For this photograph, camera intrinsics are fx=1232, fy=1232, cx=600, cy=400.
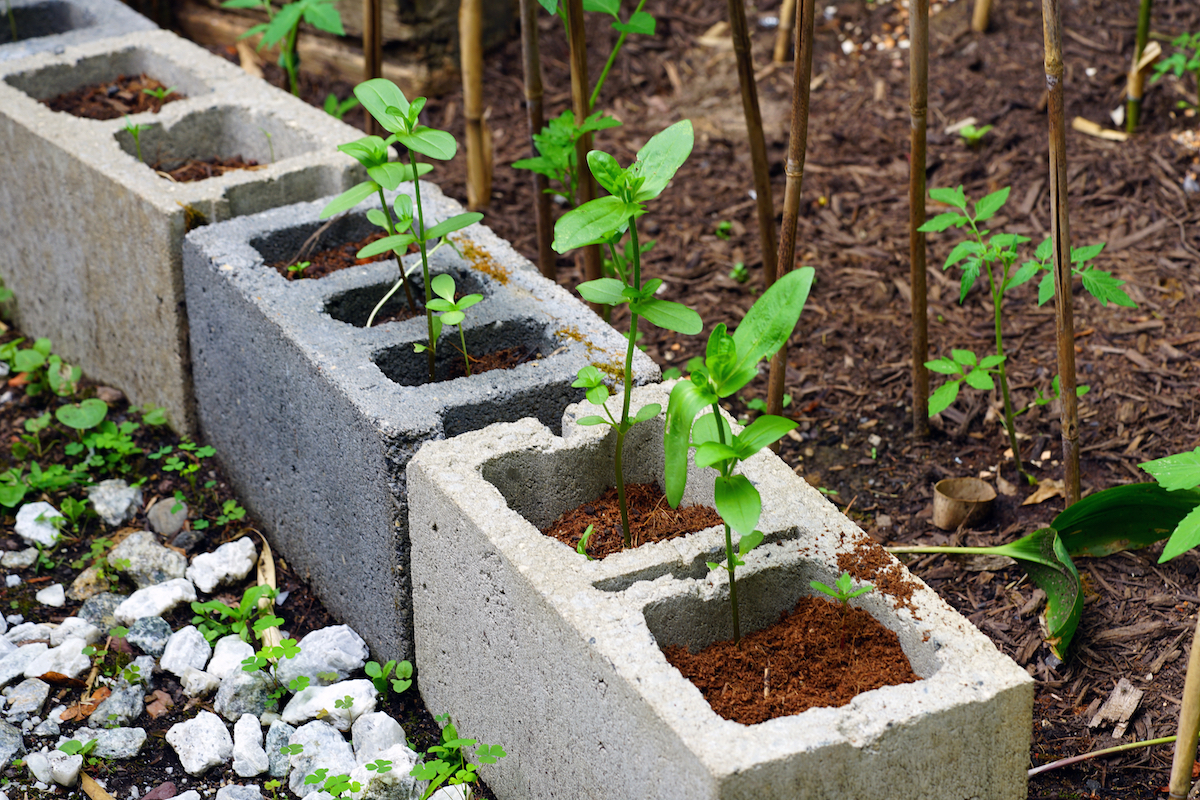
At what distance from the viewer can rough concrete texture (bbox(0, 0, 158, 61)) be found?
3896 mm

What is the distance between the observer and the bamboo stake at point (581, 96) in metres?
2.79

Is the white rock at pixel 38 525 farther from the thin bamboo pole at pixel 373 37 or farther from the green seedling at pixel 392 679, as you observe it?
the thin bamboo pole at pixel 373 37

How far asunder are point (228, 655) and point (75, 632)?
1.16 ft

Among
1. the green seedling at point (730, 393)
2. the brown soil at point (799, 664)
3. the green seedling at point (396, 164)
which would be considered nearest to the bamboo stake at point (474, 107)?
the green seedling at point (396, 164)

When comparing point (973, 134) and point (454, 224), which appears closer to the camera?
point (454, 224)

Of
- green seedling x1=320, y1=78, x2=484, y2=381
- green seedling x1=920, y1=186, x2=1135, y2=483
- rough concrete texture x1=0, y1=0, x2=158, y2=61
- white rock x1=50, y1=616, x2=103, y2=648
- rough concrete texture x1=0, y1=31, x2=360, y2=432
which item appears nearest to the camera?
green seedling x1=320, y1=78, x2=484, y2=381

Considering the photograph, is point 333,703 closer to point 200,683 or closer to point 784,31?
point 200,683

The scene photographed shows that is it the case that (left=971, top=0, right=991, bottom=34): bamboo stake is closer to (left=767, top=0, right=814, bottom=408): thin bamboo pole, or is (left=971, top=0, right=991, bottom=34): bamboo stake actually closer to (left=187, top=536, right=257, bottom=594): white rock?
(left=767, top=0, right=814, bottom=408): thin bamboo pole

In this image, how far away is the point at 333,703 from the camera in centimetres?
247

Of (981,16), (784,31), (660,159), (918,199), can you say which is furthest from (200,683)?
(981,16)

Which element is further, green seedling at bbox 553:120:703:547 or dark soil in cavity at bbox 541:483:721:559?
dark soil in cavity at bbox 541:483:721:559

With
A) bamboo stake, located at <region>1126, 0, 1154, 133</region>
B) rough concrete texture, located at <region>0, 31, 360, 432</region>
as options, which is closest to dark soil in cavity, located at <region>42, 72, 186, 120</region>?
rough concrete texture, located at <region>0, 31, 360, 432</region>

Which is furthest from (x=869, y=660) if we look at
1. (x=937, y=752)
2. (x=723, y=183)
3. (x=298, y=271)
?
(x=723, y=183)

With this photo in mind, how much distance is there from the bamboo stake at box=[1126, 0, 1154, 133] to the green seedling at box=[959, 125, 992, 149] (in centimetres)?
42
